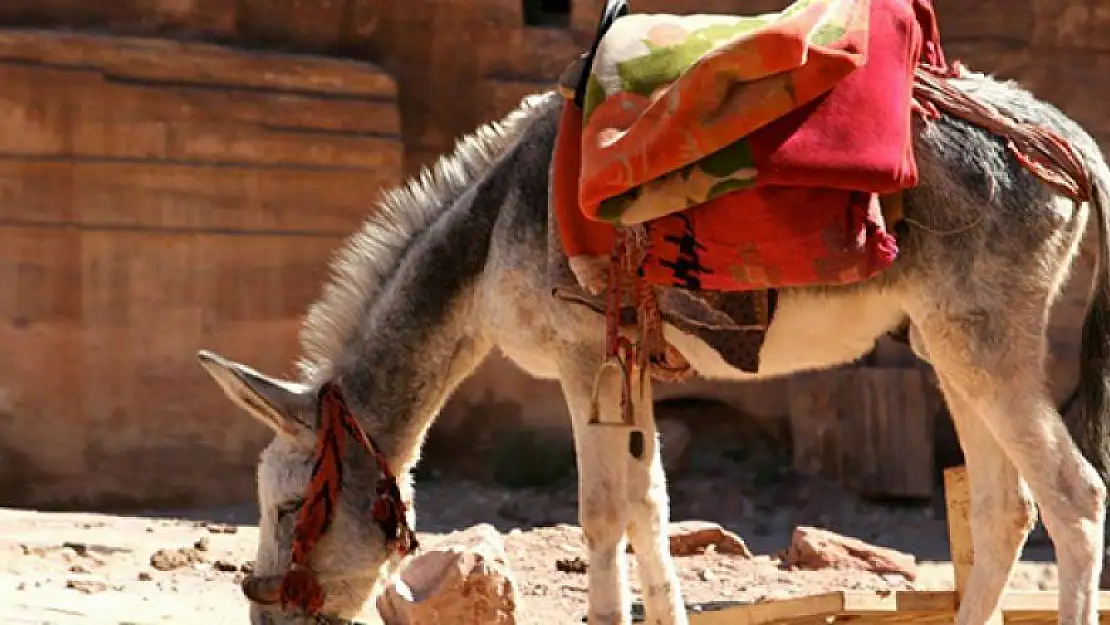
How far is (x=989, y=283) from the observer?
15.5ft

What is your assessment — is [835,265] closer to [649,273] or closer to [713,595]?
[649,273]

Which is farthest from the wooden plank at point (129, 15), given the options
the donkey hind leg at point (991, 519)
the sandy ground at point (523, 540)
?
the donkey hind leg at point (991, 519)

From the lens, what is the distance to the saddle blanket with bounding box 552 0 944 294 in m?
4.58

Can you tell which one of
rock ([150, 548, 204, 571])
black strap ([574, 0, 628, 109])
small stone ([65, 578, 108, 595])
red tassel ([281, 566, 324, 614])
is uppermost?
black strap ([574, 0, 628, 109])

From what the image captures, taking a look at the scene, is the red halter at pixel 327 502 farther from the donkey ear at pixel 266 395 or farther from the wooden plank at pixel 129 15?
the wooden plank at pixel 129 15

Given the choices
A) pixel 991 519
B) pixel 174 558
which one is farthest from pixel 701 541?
pixel 991 519

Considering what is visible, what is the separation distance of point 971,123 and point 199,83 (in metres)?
6.37

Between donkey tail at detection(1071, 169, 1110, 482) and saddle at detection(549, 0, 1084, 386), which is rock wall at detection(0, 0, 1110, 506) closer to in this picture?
saddle at detection(549, 0, 1084, 386)

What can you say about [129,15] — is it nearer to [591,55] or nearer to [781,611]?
[591,55]

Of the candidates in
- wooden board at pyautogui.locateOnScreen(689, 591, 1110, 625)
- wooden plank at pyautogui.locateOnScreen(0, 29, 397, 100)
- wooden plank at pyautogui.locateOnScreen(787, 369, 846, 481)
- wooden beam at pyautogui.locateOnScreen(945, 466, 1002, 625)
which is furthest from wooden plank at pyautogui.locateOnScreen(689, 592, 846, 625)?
wooden plank at pyautogui.locateOnScreen(0, 29, 397, 100)

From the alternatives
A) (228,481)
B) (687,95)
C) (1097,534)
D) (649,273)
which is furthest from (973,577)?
(228,481)

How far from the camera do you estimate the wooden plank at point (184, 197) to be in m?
9.63

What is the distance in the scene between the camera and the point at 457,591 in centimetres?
608

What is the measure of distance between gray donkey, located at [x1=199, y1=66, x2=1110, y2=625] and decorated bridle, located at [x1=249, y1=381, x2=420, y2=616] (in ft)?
0.13
